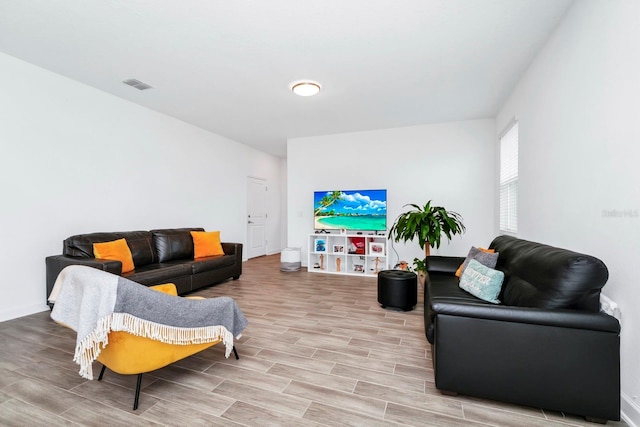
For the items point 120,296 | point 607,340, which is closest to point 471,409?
point 607,340

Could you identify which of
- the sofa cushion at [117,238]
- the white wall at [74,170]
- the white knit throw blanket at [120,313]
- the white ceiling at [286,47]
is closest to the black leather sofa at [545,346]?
the white knit throw blanket at [120,313]

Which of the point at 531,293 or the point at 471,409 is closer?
the point at 471,409

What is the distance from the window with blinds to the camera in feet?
12.8

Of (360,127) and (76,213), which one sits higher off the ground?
(360,127)

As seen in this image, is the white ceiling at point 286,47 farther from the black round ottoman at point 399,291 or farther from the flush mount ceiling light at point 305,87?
the black round ottoman at point 399,291

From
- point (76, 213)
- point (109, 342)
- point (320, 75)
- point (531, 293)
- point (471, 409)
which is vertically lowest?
point (471, 409)

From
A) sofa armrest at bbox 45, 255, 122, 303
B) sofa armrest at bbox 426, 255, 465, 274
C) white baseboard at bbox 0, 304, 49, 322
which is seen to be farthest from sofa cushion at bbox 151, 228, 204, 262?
sofa armrest at bbox 426, 255, 465, 274

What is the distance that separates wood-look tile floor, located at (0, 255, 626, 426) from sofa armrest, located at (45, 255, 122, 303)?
1.58 feet

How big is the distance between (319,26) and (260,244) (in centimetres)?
583

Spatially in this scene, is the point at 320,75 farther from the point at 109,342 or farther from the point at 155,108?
the point at 109,342

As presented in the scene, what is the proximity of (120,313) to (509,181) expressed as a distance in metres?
4.66

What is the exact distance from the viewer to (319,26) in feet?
8.36

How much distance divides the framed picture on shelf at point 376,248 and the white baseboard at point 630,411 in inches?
148

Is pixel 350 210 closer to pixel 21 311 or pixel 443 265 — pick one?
pixel 443 265
